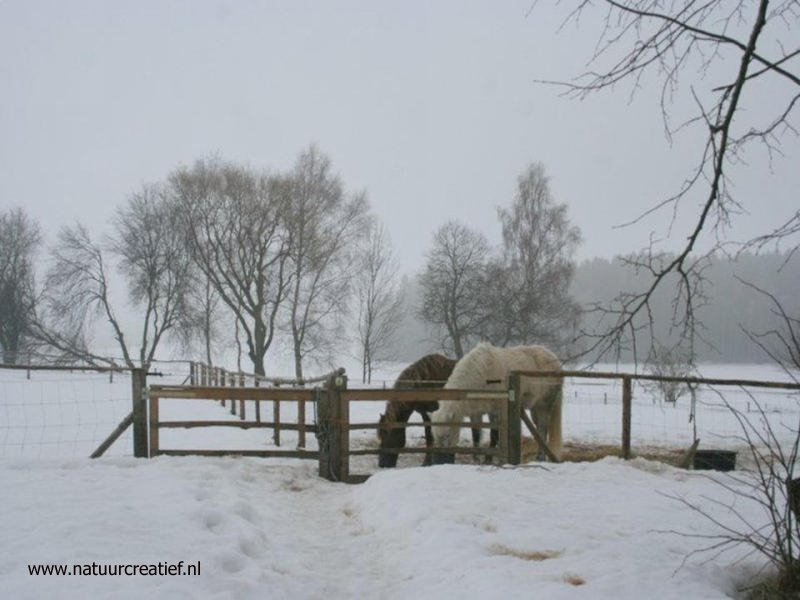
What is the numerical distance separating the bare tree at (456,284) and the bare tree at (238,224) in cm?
670

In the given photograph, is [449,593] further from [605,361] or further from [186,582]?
[605,361]

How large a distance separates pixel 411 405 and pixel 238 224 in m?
16.3

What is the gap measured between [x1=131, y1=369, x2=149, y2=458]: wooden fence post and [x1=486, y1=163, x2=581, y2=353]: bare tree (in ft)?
58.4

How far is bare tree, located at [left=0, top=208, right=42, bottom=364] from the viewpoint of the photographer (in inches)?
1324

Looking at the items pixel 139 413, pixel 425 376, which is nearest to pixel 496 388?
pixel 425 376

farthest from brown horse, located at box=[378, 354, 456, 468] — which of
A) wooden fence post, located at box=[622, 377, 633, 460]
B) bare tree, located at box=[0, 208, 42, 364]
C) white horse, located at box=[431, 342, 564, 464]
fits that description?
bare tree, located at box=[0, 208, 42, 364]

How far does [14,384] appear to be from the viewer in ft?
64.5

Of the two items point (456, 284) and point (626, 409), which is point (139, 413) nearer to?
point (626, 409)

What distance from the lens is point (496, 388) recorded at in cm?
799

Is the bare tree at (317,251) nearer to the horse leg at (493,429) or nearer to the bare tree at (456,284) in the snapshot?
the bare tree at (456,284)

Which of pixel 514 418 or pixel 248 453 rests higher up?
pixel 514 418

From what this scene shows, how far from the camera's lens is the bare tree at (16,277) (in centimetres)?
3362

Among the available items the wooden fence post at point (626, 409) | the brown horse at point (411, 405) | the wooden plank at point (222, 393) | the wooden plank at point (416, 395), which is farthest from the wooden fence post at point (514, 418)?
the wooden plank at point (222, 393)

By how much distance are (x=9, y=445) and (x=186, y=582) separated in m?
7.52
